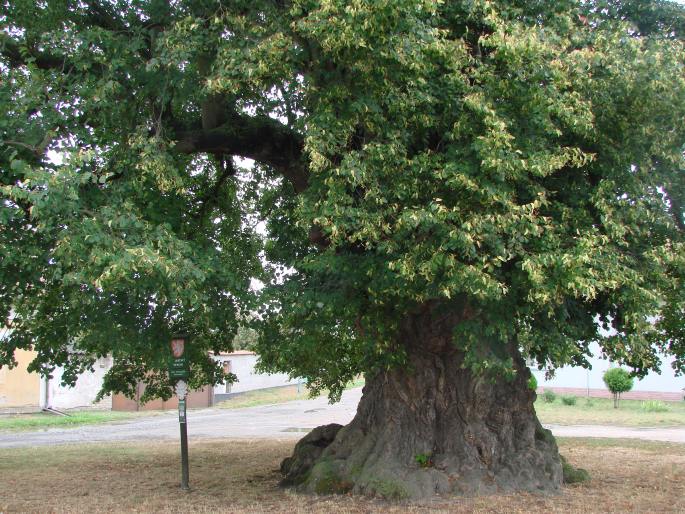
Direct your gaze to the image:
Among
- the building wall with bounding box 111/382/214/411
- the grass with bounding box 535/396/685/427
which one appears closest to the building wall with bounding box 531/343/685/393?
the grass with bounding box 535/396/685/427

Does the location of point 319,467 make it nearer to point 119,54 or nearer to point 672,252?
point 672,252

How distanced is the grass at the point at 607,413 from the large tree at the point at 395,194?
1565cm

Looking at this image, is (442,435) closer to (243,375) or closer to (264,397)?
(264,397)

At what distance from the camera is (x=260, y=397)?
1642 inches

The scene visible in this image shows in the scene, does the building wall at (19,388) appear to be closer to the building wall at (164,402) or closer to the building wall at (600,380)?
the building wall at (164,402)

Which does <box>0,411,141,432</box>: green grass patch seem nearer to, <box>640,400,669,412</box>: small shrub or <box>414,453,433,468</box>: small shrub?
<box>414,453,433,468</box>: small shrub

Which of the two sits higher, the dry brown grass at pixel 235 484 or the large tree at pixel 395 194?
the large tree at pixel 395 194

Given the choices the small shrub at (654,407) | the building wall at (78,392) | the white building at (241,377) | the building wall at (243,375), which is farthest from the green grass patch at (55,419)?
the small shrub at (654,407)

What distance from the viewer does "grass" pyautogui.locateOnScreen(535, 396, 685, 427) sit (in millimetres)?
25011

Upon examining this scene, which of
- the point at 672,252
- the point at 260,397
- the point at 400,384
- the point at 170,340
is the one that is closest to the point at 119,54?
the point at 170,340

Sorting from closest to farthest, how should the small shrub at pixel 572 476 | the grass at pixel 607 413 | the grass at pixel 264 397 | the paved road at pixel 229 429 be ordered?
the small shrub at pixel 572 476
the paved road at pixel 229 429
the grass at pixel 607 413
the grass at pixel 264 397

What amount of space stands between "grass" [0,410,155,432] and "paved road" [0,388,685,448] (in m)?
→ 1.08

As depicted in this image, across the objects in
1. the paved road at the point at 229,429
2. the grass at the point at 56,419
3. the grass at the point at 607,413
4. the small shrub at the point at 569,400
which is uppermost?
the grass at the point at 56,419

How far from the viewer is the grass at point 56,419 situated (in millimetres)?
25156
